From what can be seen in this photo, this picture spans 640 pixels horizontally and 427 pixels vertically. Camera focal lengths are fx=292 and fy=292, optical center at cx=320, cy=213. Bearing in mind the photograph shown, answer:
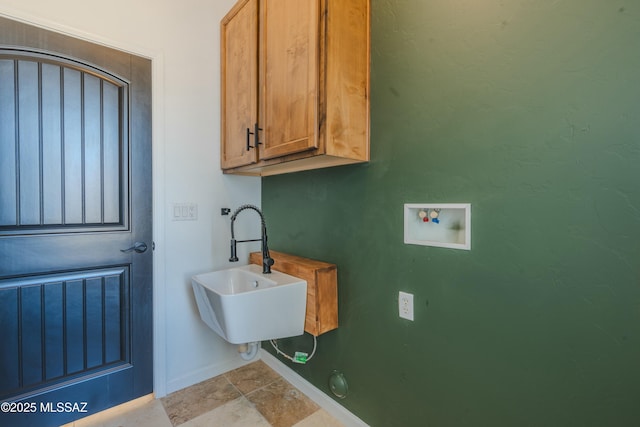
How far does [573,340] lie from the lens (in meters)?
0.83

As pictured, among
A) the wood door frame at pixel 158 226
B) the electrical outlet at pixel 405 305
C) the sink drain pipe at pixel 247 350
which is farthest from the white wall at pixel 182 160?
the electrical outlet at pixel 405 305

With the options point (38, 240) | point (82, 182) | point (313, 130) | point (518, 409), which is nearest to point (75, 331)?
point (38, 240)

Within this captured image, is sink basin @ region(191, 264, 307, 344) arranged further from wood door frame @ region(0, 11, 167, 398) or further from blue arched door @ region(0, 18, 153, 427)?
blue arched door @ region(0, 18, 153, 427)

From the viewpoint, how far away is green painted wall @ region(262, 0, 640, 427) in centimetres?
77

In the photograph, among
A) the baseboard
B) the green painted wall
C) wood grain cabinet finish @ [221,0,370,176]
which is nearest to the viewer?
the green painted wall

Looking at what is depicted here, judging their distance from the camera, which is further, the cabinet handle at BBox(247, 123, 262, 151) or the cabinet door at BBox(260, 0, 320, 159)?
the cabinet handle at BBox(247, 123, 262, 151)

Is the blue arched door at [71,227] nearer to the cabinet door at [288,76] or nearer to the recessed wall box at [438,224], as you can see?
the cabinet door at [288,76]

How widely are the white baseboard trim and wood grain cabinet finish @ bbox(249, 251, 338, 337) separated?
0.45 meters

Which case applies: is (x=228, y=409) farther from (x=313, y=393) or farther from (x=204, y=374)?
(x=313, y=393)

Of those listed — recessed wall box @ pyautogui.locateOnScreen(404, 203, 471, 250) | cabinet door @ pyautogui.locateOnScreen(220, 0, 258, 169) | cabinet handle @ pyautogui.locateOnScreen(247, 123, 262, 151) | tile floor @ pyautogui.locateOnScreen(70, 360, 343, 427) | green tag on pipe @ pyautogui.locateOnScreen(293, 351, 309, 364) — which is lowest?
tile floor @ pyautogui.locateOnScreen(70, 360, 343, 427)

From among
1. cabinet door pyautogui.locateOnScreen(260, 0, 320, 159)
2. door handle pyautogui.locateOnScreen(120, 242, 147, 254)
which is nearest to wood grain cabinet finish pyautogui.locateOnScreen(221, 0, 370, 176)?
cabinet door pyautogui.locateOnScreen(260, 0, 320, 159)

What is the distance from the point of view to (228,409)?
5.43 feet

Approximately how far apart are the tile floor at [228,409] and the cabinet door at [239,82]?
140 cm

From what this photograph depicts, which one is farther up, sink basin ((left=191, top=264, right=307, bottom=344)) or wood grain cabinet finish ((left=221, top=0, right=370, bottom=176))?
wood grain cabinet finish ((left=221, top=0, right=370, bottom=176))
